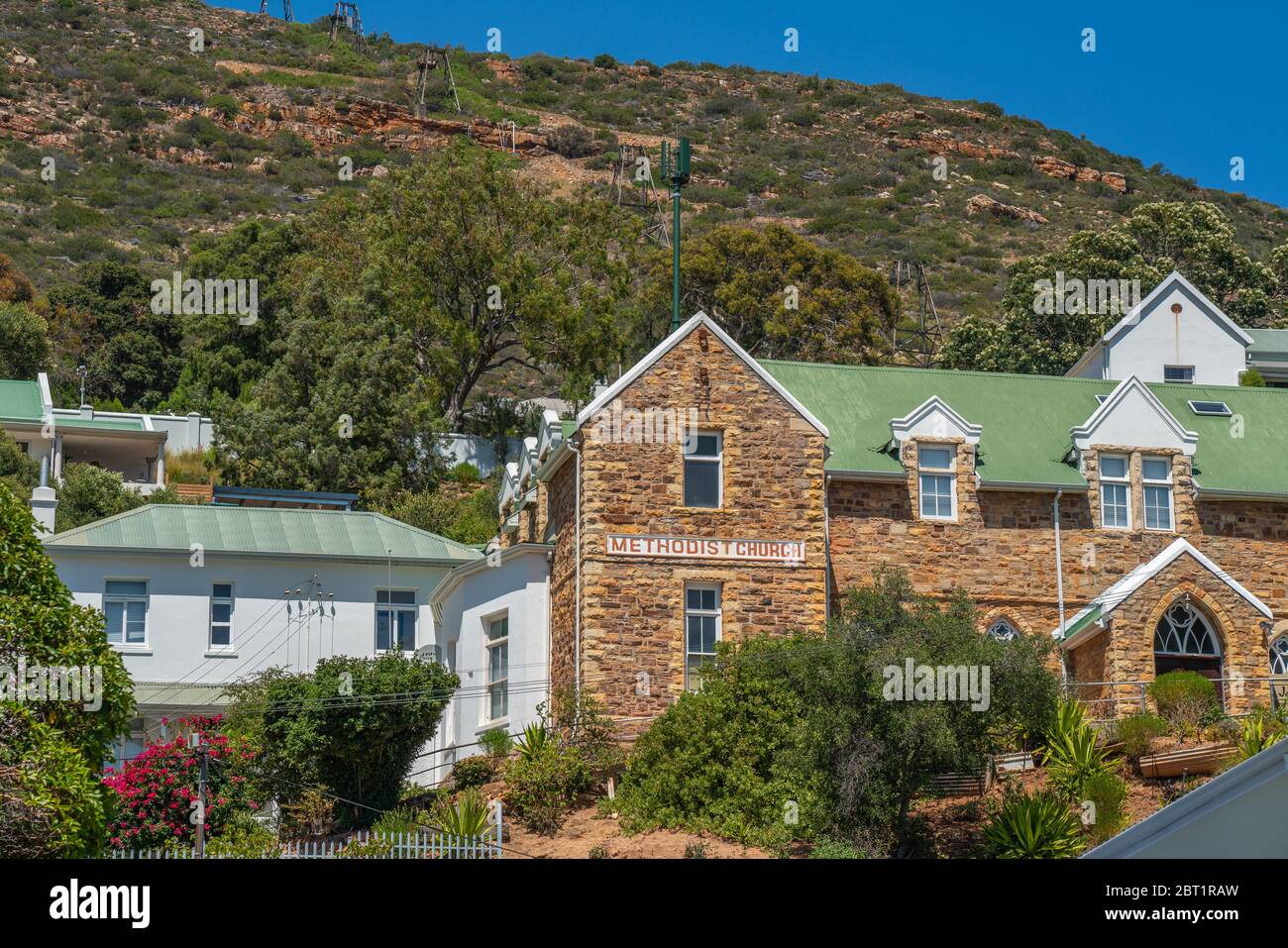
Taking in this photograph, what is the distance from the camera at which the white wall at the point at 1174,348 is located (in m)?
49.3

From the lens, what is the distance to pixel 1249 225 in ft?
354

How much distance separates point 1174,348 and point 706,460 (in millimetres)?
17878

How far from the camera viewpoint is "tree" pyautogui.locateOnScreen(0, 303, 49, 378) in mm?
73625

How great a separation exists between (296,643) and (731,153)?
90.3 m

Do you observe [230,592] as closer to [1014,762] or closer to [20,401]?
[1014,762]

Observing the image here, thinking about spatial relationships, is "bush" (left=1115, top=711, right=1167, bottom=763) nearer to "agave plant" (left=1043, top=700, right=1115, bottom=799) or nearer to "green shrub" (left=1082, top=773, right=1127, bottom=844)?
"agave plant" (left=1043, top=700, right=1115, bottom=799)

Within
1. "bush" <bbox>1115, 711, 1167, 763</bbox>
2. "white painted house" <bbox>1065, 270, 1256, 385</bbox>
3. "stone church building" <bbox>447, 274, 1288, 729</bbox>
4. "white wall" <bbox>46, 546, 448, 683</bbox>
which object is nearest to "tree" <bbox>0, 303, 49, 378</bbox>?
"white wall" <bbox>46, 546, 448, 683</bbox>

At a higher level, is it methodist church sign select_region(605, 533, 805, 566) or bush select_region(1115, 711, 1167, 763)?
methodist church sign select_region(605, 533, 805, 566)

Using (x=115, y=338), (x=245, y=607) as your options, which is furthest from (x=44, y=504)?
(x=115, y=338)

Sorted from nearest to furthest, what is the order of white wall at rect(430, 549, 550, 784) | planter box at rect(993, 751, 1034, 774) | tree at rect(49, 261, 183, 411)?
planter box at rect(993, 751, 1034, 774) < white wall at rect(430, 549, 550, 784) < tree at rect(49, 261, 183, 411)

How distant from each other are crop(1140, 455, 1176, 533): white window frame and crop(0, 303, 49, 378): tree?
48.9 m

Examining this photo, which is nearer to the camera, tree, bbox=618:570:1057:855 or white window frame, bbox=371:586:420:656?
tree, bbox=618:570:1057:855

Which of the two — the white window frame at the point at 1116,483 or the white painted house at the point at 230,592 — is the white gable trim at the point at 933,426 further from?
the white painted house at the point at 230,592

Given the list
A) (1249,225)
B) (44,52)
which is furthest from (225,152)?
(1249,225)
